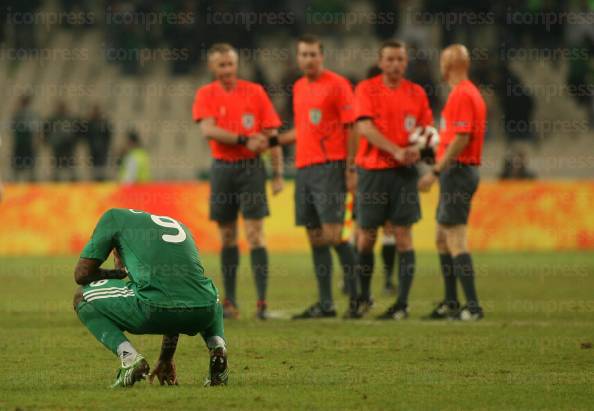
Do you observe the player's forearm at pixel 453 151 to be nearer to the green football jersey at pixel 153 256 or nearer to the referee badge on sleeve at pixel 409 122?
the referee badge on sleeve at pixel 409 122

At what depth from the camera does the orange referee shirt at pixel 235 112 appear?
12359 millimetres

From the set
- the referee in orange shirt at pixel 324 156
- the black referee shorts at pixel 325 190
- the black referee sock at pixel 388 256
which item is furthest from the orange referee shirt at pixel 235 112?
the black referee sock at pixel 388 256

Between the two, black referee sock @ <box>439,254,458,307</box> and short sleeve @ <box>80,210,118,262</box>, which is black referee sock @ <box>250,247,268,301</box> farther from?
short sleeve @ <box>80,210,118,262</box>

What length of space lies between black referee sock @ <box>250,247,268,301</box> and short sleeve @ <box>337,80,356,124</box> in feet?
4.76

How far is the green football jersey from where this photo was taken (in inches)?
302

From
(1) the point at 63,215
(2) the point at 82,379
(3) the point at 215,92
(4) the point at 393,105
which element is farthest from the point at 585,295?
(1) the point at 63,215

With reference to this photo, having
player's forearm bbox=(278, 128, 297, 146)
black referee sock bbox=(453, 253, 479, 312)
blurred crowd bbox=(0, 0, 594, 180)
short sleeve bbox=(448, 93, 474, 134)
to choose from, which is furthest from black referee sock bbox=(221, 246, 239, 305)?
blurred crowd bbox=(0, 0, 594, 180)

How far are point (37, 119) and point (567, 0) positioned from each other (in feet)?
37.6

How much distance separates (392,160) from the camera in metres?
11.9

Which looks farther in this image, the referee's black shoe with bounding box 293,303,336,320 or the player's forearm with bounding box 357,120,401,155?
the referee's black shoe with bounding box 293,303,336,320

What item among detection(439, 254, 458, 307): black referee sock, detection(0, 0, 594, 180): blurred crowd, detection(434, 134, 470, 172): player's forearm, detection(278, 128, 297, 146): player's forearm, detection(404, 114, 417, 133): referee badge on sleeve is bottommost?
detection(439, 254, 458, 307): black referee sock

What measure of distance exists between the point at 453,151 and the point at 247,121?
2.06 m

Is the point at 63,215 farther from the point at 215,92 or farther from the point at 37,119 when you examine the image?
the point at 215,92

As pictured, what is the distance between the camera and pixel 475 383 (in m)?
7.95
